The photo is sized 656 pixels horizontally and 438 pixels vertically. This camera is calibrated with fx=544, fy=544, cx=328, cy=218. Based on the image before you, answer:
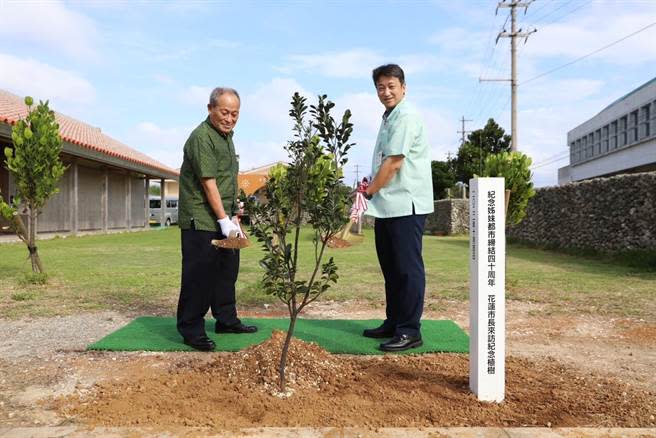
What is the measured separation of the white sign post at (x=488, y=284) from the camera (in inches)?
115

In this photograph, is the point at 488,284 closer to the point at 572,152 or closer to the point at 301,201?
the point at 301,201

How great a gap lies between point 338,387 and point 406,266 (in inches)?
46.5

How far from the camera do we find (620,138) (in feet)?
117

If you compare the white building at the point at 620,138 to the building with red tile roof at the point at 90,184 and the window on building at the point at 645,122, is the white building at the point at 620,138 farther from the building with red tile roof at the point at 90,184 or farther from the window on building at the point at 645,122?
the building with red tile roof at the point at 90,184

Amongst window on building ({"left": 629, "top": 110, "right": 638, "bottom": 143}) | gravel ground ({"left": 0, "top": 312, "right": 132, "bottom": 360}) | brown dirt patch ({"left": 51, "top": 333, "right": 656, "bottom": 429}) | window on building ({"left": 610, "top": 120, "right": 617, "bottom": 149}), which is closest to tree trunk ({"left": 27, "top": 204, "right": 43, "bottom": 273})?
gravel ground ({"left": 0, "top": 312, "right": 132, "bottom": 360})

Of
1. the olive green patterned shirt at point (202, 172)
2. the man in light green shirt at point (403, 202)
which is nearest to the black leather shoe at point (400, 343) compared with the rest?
the man in light green shirt at point (403, 202)

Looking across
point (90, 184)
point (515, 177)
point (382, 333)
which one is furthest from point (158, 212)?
point (382, 333)

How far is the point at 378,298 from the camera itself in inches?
273

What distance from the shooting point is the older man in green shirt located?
155 inches

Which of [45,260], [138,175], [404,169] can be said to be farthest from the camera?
[138,175]

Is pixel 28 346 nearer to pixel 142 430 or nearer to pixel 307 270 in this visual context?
pixel 142 430

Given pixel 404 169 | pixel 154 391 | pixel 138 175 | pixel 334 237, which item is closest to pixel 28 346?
pixel 154 391

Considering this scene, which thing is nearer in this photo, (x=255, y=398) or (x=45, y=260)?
(x=255, y=398)

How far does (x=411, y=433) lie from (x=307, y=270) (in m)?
7.81
